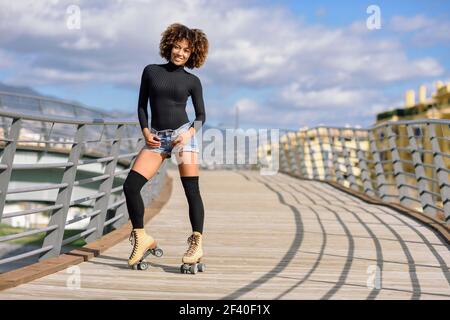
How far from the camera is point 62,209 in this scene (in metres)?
5.57

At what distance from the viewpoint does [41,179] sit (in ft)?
68.6

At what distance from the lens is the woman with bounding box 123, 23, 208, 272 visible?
4.73 meters

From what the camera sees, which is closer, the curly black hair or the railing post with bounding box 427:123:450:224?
the curly black hair

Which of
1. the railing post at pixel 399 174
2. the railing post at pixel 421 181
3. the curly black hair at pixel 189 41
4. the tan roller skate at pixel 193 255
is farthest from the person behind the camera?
the railing post at pixel 399 174

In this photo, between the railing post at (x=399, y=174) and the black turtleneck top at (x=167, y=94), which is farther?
the railing post at (x=399, y=174)

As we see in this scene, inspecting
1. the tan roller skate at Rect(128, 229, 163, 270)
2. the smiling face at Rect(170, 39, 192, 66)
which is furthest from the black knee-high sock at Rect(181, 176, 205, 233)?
the smiling face at Rect(170, 39, 192, 66)

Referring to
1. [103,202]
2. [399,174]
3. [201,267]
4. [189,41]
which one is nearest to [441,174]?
[399,174]

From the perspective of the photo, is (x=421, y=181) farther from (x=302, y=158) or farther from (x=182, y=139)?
(x=302, y=158)

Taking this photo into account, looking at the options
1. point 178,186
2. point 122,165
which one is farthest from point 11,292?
point 122,165

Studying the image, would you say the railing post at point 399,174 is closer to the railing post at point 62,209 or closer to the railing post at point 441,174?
the railing post at point 441,174

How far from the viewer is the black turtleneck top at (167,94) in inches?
186

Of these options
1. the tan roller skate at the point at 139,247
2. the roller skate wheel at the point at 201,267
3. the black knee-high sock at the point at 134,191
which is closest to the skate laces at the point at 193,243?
the roller skate wheel at the point at 201,267

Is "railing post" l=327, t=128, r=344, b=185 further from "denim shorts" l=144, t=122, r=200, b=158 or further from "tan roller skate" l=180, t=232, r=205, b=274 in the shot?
"denim shorts" l=144, t=122, r=200, b=158

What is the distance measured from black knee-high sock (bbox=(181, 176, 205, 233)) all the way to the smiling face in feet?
2.77
